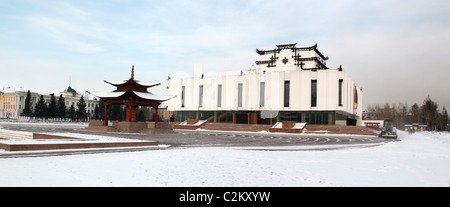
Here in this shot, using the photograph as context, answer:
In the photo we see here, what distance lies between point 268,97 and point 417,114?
307ft

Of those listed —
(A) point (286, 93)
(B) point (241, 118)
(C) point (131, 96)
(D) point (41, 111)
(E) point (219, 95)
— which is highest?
(A) point (286, 93)

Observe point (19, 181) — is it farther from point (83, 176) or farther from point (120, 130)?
point (120, 130)

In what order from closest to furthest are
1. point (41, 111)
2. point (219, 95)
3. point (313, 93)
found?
point (313, 93) < point (219, 95) < point (41, 111)

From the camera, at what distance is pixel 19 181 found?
6953mm

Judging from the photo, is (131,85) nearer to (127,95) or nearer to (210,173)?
(127,95)

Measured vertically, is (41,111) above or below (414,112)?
below

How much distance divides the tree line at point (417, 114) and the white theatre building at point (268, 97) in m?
48.9

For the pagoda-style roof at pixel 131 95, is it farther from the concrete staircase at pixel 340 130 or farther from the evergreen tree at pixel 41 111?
the evergreen tree at pixel 41 111

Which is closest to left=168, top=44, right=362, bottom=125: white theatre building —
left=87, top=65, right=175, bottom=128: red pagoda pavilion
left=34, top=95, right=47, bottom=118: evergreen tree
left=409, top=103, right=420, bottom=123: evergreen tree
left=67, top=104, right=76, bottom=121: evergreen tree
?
left=87, top=65, right=175, bottom=128: red pagoda pavilion

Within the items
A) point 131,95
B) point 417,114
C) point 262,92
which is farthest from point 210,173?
point 417,114

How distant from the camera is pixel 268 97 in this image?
187 feet
